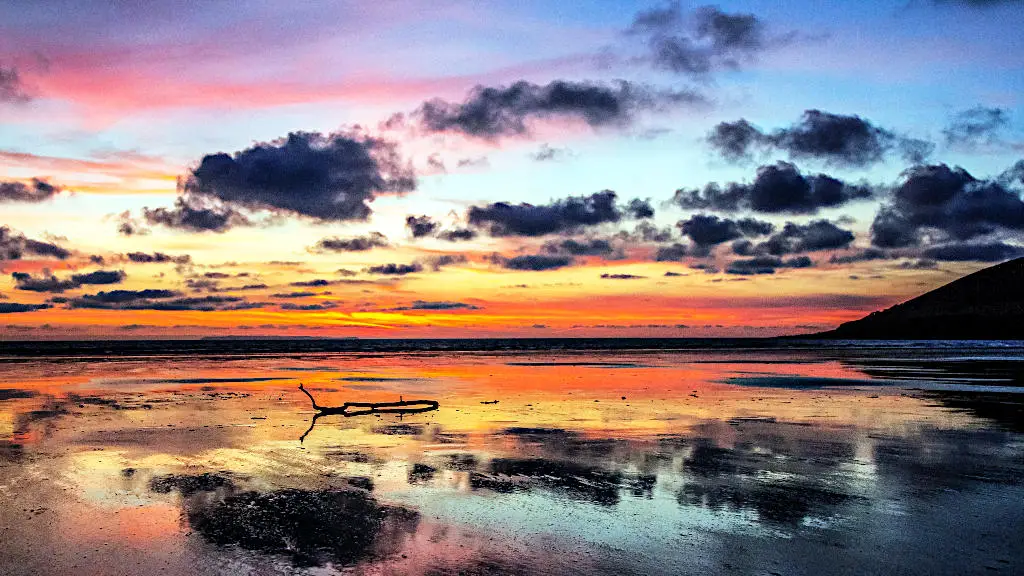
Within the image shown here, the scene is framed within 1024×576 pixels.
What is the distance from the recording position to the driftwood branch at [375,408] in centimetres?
2758

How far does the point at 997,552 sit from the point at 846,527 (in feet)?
6.47

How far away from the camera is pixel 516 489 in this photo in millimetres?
14625

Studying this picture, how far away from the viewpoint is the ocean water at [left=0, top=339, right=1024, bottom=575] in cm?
1030

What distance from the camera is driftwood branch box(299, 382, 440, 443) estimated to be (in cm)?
2758

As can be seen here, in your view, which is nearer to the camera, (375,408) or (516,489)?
(516,489)

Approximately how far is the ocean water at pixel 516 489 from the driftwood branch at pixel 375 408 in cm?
33

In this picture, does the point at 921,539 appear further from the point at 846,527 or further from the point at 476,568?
the point at 476,568

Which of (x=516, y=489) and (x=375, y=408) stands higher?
(x=516, y=489)

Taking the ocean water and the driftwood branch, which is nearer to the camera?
the ocean water

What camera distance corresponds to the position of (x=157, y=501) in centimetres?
1367

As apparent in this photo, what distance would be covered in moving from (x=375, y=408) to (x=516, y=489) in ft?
52.6

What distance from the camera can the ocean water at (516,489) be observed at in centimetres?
1030

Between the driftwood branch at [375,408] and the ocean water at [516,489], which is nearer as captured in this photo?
the ocean water at [516,489]

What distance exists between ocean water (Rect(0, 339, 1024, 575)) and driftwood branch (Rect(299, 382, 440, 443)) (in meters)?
0.33
